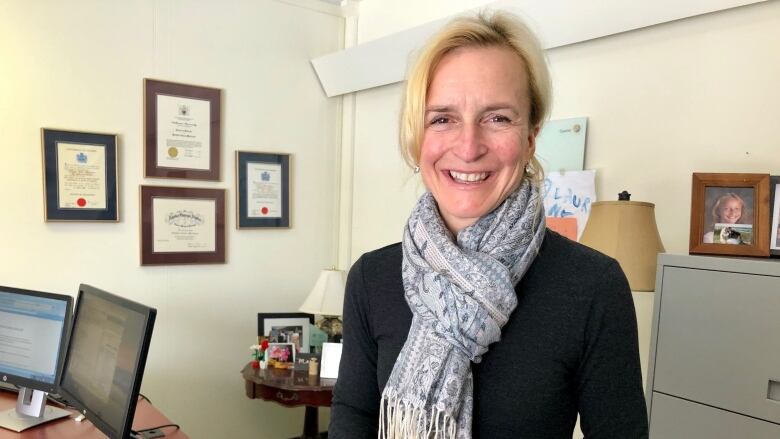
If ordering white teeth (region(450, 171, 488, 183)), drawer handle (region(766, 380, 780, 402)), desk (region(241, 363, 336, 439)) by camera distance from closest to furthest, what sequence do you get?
white teeth (region(450, 171, 488, 183)), drawer handle (region(766, 380, 780, 402)), desk (region(241, 363, 336, 439))

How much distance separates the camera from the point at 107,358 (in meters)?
1.67

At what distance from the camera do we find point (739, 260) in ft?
4.43

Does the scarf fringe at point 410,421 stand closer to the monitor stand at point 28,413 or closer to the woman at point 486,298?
the woman at point 486,298

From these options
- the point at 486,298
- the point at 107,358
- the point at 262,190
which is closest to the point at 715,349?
the point at 486,298

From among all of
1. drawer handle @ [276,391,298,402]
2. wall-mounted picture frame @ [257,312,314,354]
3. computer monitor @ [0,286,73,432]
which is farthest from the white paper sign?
computer monitor @ [0,286,73,432]

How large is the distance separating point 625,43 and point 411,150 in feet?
4.54

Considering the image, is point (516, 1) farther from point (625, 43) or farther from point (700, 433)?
point (700, 433)

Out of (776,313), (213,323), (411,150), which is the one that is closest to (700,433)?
(776,313)

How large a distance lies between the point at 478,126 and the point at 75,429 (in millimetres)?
1723

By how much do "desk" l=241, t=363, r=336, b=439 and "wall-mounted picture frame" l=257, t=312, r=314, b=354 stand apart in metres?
0.24

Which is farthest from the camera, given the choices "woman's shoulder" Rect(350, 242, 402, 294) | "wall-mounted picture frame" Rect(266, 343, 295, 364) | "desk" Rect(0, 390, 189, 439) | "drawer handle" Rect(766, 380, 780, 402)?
"wall-mounted picture frame" Rect(266, 343, 295, 364)

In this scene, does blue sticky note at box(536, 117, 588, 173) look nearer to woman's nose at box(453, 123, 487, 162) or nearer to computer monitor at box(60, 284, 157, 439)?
woman's nose at box(453, 123, 487, 162)

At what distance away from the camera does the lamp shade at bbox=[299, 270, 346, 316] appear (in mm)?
2852

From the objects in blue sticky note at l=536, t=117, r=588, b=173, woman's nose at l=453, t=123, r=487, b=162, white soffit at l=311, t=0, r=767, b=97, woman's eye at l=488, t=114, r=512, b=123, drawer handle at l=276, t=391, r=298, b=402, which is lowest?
drawer handle at l=276, t=391, r=298, b=402
